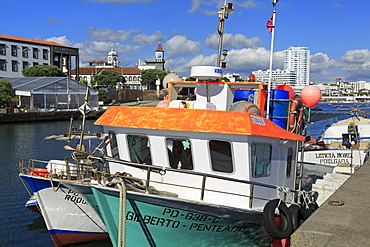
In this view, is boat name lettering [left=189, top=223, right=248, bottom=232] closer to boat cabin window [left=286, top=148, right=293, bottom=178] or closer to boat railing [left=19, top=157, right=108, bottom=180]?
boat railing [left=19, top=157, right=108, bottom=180]

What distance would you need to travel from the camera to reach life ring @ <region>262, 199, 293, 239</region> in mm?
8312

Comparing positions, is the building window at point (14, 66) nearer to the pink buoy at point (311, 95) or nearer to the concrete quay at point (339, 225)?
the pink buoy at point (311, 95)

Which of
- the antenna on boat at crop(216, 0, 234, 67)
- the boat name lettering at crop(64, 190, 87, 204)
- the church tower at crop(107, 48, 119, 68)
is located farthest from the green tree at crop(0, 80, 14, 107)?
the church tower at crop(107, 48, 119, 68)

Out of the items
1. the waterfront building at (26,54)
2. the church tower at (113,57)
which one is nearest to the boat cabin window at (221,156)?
the waterfront building at (26,54)

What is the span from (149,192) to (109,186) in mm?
870

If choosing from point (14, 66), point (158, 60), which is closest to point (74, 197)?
point (14, 66)

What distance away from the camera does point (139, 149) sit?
9.76 metres

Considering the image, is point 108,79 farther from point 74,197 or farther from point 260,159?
point 260,159

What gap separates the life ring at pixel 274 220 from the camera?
327 inches

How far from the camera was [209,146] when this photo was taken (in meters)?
8.95

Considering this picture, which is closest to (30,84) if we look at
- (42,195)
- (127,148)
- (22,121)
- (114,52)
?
(22,121)

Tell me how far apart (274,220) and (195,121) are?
2.59 metres

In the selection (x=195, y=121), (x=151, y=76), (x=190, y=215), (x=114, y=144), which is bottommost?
(x=190, y=215)

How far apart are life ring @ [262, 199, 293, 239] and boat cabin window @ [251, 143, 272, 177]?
31.4 inches
